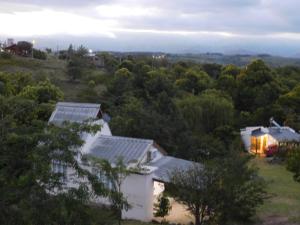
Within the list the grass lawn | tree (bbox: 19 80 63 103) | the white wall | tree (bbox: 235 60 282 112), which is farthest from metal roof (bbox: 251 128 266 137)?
the white wall

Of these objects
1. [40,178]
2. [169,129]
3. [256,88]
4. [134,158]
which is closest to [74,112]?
[134,158]

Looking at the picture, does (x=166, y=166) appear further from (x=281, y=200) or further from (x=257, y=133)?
(x=257, y=133)

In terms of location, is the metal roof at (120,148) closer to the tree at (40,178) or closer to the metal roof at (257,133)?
the tree at (40,178)

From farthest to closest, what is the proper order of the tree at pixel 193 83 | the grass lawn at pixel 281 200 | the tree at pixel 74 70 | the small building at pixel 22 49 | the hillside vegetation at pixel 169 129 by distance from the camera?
the small building at pixel 22 49 < the tree at pixel 74 70 < the tree at pixel 193 83 < the grass lawn at pixel 281 200 < the hillside vegetation at pixel 169 129

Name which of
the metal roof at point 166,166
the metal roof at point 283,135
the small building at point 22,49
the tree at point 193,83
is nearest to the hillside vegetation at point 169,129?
the tree at point 193,83

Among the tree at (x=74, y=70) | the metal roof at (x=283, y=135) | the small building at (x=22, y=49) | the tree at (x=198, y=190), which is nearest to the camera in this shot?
the tree at (x=198, y=190)

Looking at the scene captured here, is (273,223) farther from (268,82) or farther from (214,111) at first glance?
(268,82)

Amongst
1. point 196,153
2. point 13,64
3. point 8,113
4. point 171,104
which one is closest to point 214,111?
point 171,104
